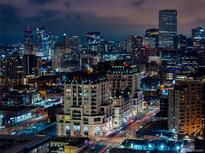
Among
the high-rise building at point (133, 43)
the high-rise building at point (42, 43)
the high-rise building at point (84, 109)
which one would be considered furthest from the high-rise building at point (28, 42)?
the high-rise building at point (84, 109)

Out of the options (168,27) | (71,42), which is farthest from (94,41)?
(168,27)

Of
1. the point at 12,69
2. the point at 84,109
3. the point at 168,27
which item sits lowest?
the point at 84,109

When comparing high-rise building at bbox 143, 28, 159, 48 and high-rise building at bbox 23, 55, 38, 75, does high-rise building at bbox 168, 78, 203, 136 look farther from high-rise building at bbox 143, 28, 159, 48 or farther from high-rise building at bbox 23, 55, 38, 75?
high-rise building at bbox 143, 28, 159, 48

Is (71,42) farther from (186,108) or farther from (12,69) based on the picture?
(186,108)

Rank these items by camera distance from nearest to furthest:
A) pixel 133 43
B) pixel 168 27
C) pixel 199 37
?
1. pixel 168 27
2. pixel 199 37
3. pixel 133 43

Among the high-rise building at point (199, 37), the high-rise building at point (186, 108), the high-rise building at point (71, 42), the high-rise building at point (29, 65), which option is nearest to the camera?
the high-rise building at point (186, 108)

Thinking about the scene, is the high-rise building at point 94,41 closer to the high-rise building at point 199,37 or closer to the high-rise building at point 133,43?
the high-rise building at point 133,43

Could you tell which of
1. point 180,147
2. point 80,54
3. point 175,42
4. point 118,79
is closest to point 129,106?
point 118,79

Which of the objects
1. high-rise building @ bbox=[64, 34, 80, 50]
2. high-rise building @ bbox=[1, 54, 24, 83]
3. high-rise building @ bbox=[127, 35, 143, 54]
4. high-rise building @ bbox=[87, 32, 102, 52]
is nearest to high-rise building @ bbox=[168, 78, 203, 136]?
high-rise building @ bbox=[1, 54, 24, 83]
